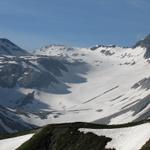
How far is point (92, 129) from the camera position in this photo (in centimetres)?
8381

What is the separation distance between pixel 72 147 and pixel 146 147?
16.4 metres

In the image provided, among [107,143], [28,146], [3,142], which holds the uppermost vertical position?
[3,142]

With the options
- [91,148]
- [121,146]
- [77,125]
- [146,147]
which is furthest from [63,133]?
[146,147]

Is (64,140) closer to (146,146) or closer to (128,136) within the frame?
(128,136)

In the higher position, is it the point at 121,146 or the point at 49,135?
the point at 49,135

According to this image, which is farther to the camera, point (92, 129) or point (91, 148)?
point (92, 129)

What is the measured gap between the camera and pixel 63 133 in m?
85.6

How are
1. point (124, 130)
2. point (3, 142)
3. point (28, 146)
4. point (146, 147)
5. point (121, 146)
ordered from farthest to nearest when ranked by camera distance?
point (3, 142) < point (28, 146) < point (124, 130) < point (121, 146) < point (146, 147)

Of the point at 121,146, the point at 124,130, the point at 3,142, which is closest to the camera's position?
the point at 121,146

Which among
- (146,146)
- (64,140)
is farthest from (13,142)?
(146,146)

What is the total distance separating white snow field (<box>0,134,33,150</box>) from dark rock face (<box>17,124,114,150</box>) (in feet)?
30.8

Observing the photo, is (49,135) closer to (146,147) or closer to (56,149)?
(56,149)

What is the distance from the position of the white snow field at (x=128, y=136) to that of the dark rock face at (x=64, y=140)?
1176mm

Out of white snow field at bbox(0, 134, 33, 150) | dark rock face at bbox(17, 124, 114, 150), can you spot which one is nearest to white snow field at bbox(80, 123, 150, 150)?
dark rock face at bbox(17, 124, 114, 150)
